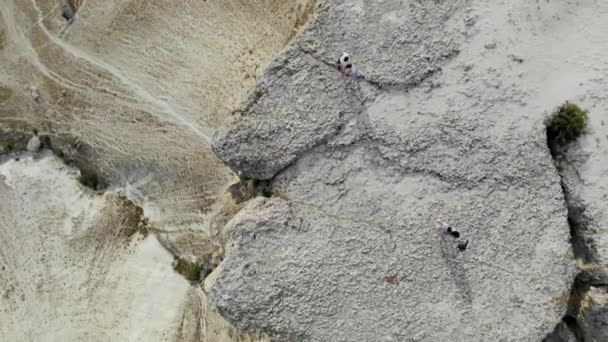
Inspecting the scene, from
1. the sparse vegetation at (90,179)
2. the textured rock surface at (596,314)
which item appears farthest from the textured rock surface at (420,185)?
the sparse vegetation at (90,179)

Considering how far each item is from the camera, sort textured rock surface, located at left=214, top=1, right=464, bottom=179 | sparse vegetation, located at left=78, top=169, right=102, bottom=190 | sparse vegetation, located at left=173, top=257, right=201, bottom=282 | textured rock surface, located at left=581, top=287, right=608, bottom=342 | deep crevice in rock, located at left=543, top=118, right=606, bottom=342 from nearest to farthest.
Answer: textured rock surface, located at left=581, top=287, right=608, bottom=342
deep crevice in rock, located at left=543, top=118, right=606, bottom=342
textured rock surface, located at left=214, top=1, right=464, bottom=179
sparse vegetation, located at left=173, top=257, right=201, bottom=282
sparse vegetation, located at left=78, top=169, right=102, bottom=190

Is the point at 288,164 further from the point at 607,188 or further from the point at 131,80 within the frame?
the point at 607,188

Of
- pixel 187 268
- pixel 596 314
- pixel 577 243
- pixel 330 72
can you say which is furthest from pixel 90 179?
pixel 596 314

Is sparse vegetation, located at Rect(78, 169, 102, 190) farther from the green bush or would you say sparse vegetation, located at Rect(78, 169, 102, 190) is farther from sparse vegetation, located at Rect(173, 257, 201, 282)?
the green bush

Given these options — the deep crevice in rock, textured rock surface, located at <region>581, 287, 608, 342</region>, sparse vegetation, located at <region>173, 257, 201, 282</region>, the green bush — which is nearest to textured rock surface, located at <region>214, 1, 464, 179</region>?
the green bush

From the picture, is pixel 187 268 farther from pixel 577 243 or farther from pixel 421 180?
pixel 577 243

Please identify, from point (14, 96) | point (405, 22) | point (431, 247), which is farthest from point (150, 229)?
point (405, 22)
